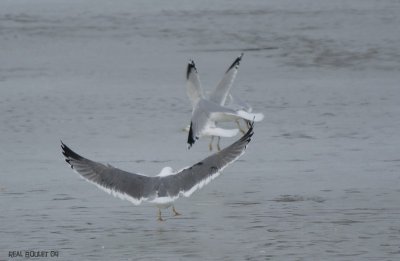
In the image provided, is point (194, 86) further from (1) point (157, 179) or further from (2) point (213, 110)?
(1) point (157, 179)

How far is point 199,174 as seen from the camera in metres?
7.41

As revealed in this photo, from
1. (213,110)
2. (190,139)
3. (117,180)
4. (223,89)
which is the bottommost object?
(117,180)

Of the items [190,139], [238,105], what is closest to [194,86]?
[238,105]

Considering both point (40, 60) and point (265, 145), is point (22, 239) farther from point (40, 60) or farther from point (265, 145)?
point (40, 60)

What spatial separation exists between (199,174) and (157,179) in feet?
0.93

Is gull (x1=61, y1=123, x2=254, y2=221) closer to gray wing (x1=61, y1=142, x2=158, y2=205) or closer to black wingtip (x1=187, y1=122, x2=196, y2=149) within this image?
gray wing (x1=61, y1=142, x2=158, y2=205)

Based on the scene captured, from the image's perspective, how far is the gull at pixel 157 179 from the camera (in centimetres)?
727

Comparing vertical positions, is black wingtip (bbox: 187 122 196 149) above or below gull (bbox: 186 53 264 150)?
below

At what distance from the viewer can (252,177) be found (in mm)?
8766

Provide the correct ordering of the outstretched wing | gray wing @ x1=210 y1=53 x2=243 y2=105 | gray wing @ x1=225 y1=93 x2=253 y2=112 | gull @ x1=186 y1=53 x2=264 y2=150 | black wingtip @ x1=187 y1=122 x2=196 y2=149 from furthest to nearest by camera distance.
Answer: gray wing @ x1=210 y1=53 x2=243 y2=105 < the outstretched wing < gray wing @ x1=225 y1=93 x2=253 y2=112 < gull @ x1=186 y1=53 x2=264 y2=150 < black wingtip @ x1=187 y1=122 x2=196 y2=149

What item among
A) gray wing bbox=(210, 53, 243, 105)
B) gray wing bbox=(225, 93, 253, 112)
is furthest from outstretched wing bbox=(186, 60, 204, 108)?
gray wing bbox=(225, 93, 253, 112)

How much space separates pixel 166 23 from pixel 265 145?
7.70m

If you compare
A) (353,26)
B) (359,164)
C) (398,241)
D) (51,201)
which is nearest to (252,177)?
(359,164)

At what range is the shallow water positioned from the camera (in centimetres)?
700
